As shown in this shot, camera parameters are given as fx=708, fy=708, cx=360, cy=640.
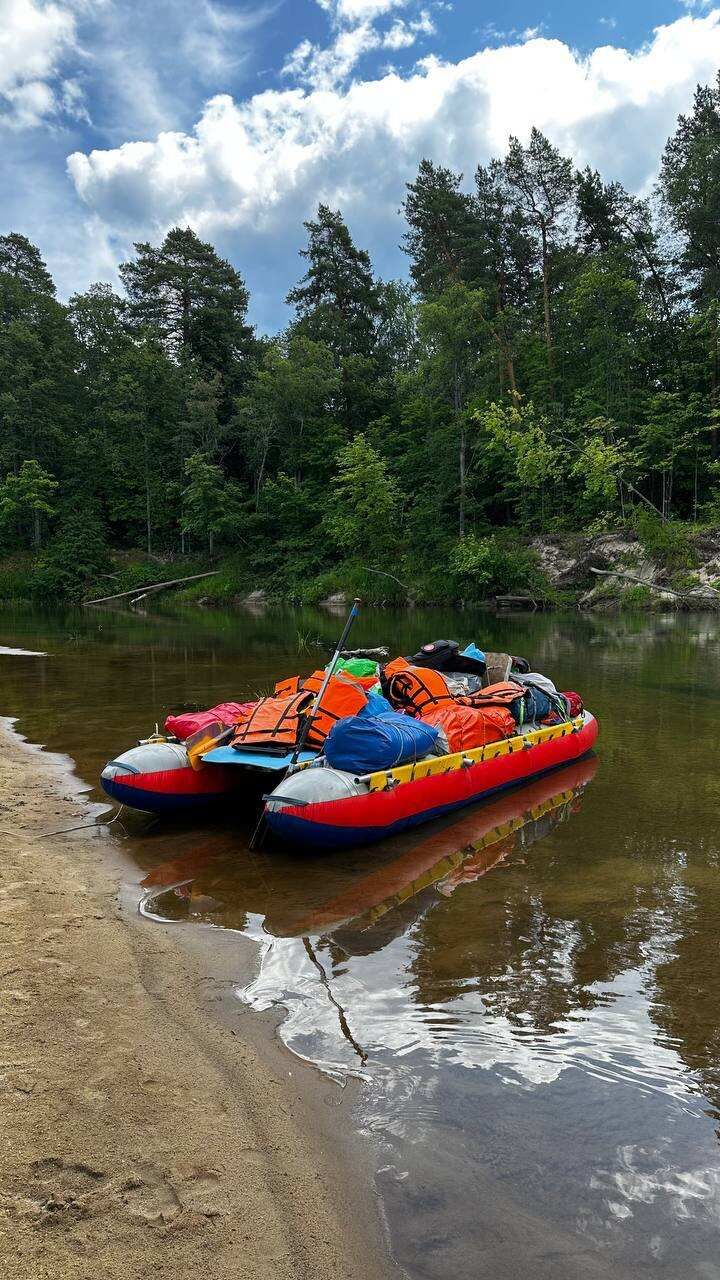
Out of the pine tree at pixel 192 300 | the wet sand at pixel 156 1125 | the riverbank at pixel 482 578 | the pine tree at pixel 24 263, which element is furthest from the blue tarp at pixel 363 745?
the pine tree at pixel 24 263

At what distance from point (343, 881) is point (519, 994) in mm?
1795

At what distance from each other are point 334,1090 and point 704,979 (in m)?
2.25

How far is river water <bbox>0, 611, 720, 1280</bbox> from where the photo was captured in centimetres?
243

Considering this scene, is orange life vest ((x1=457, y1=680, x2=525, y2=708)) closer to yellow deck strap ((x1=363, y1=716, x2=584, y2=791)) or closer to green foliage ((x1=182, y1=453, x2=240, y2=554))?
yellow deck strap ((x1=363, y1=716, x2=584, y2=791))

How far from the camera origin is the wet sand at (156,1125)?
211 centimetres

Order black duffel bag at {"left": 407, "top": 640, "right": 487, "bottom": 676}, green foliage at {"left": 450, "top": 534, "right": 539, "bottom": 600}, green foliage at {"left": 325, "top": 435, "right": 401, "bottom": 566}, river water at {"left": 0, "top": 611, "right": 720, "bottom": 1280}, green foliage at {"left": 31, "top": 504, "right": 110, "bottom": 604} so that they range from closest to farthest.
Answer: river water at {"left": 0, "top": 611, "right": 720, "bottom": 1280}
black duffel bag at {"left": 407, "top": 640, "right": 487, "bottom": 676}
green foliage at {"left": 450, "top": 534, "right": 539, "bottom": 600}
green foliage at {"left": 325, "top": 435, "right": 401, "bottom": 566}
green foliage at {"left": 31, "top": 504, "right": 110, "bottom": 604}

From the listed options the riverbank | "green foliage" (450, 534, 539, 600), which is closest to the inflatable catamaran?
the riverbank

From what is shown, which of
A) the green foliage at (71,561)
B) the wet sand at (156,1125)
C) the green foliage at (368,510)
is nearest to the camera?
the wet sand at (156,1125)

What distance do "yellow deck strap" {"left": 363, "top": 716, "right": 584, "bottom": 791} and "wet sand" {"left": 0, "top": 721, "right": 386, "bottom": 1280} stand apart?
1.94 metres

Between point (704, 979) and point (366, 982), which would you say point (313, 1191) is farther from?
point (704, 979)

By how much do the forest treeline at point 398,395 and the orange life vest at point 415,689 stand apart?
23.6 meters

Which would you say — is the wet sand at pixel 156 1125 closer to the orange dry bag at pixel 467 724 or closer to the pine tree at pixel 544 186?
the orange dry bag at pixel 467 724

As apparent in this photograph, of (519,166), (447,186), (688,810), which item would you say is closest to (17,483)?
(447,186)

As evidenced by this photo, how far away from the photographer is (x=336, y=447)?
4156 cm
